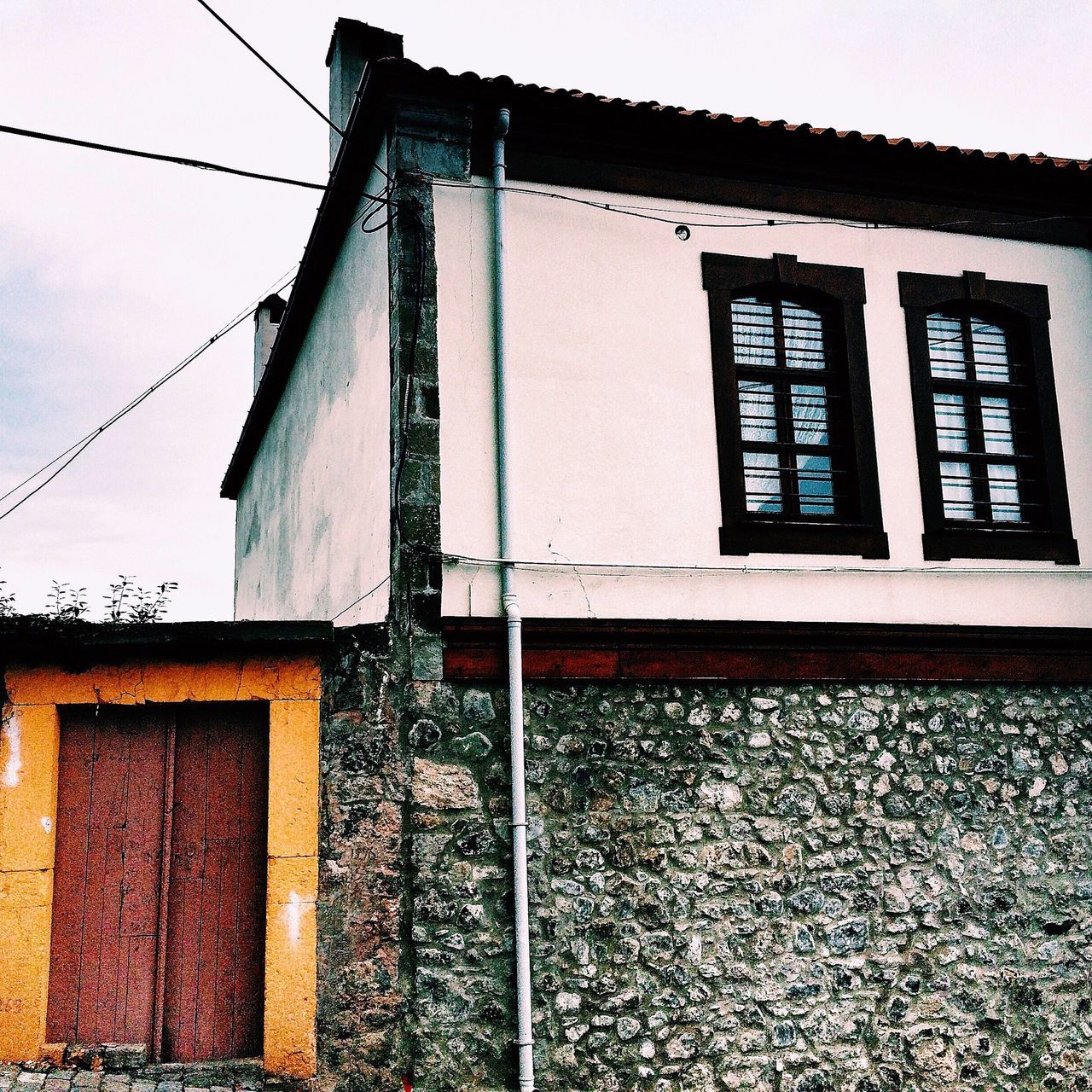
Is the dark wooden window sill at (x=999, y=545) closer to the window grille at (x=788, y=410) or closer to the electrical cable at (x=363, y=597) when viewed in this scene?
the window grille at (x=788, y=410)

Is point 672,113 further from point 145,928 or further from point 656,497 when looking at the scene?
point 145,928

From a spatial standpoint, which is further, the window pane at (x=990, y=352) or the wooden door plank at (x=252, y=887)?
the window pane at (x=990, y=352)

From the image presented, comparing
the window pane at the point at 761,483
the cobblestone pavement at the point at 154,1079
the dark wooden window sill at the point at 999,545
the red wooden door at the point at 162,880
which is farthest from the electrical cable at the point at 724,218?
the cobblestone pavement at the point at 154,1079

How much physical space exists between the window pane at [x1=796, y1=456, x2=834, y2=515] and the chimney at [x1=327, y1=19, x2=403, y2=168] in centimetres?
467

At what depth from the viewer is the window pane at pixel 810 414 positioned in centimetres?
837

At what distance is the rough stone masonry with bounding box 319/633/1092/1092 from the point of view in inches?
263

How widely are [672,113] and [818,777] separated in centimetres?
471

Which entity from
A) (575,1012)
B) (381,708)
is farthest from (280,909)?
(575,1012)

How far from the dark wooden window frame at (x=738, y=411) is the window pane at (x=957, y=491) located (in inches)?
26.8

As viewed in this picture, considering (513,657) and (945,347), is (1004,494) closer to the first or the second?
(945,347)

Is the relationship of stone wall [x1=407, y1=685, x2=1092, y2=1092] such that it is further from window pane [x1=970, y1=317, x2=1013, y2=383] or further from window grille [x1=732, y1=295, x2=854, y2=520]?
window pane [x1=970, y1=317, x2=1013, y2=383]

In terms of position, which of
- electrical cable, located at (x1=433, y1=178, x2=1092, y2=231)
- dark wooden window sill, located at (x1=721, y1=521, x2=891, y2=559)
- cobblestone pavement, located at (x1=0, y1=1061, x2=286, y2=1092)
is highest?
electrical cable, located at (x1=433, y1=178, x2=1092, y2=231)

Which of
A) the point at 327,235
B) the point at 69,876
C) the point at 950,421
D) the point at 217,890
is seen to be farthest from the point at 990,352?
the point at 69,876

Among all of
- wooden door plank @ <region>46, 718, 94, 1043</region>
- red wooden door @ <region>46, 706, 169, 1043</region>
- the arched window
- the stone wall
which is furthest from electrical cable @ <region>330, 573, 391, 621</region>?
the arched window
